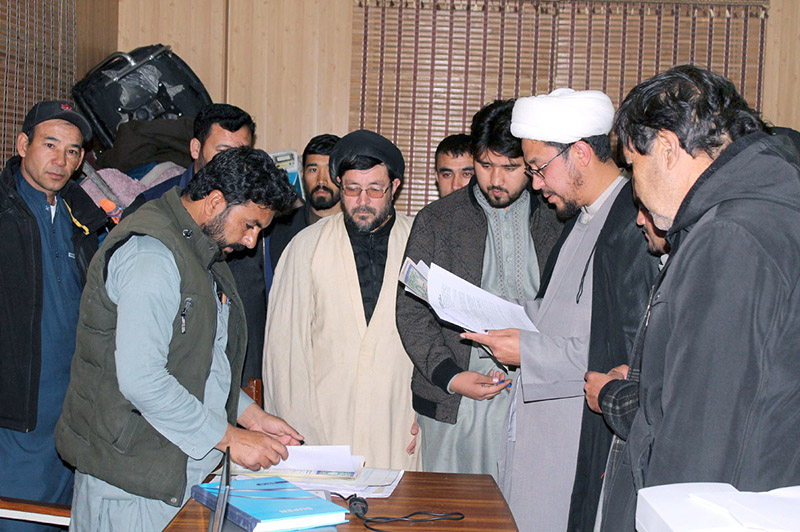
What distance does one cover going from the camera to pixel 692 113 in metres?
1.27

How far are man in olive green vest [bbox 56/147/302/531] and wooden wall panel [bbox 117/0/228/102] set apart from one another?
3.03m

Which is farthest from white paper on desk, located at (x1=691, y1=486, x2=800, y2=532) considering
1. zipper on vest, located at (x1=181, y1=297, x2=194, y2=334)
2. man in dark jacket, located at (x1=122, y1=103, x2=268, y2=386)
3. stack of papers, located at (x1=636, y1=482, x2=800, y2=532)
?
man in dark jacket, located at (x1=122, y1=103, x2=268, y2=386)

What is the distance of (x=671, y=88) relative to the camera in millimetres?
1316


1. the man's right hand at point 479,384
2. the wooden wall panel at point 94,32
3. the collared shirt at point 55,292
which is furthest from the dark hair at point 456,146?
the wooden wall panel at point 94,32

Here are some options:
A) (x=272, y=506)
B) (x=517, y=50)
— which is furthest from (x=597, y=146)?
(x=517, y=50)

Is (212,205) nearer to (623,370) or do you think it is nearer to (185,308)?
(185,308)

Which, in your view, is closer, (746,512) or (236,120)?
(746,512)

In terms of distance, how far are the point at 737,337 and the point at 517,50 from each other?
408 centimetres

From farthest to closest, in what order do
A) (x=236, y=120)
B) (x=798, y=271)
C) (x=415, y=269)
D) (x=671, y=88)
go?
(x=236, y=120) → (x=415, y=269) → (x=671, y=88) → (x=798, y=271)

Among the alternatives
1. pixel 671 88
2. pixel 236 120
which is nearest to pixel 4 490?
pixel 236 120

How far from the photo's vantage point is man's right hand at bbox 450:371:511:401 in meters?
2.33

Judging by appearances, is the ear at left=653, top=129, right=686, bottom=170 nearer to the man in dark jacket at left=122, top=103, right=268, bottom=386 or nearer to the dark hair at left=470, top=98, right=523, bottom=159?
the dark hair at left=470, top=98, right=523, bottom=159

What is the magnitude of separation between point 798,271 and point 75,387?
5.78 feet

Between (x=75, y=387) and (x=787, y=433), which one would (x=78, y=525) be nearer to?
(x=75, y=387)
